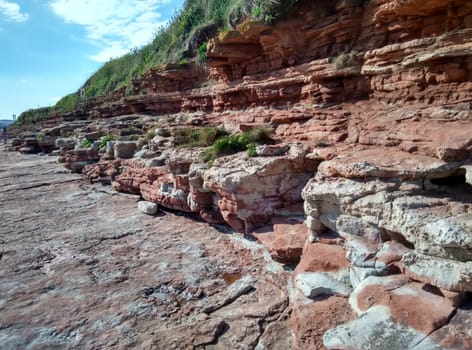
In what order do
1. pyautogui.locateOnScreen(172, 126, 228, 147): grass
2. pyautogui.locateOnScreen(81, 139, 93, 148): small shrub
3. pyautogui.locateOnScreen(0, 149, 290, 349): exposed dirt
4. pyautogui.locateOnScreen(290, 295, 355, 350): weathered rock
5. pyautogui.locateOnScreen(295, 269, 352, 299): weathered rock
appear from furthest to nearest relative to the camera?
pyautogui.locateOnScreen(81, 139, 93, 148): small shrub → pyautogui.locateOnScreen(172, 126, 228, 147): grass → pyautogui.locateOnScreen(0, 149, 290, 349): exposed dirt → pyautogui.locateOnScreen(295, 269, 352, 299): weathered rock → pyautogui.locateOnScreen(290, 295, 355, 350): weathered rock

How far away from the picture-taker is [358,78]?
782cm

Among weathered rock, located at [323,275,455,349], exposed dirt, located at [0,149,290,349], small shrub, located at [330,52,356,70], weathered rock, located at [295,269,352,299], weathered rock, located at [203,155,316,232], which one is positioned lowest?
exposed dirt, located at [0,149,290,349]

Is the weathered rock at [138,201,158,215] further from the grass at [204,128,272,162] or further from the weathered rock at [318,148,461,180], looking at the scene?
the weathered rock at [318,148,461,180]

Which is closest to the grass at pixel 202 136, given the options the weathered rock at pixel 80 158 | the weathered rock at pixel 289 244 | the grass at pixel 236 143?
the grass at pixel 236 143

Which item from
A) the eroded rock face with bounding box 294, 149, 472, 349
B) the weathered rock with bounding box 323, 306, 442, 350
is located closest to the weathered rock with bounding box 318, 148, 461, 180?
the eroded rock face with bounding box 294, 149, 472, 349

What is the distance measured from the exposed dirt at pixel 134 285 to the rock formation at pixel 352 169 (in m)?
0.47

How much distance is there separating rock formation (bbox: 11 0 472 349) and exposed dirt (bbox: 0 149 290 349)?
1.53 ft

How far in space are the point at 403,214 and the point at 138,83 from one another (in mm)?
19471

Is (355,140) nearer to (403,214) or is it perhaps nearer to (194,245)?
(403,214)

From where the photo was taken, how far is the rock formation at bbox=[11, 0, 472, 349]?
3385 mm

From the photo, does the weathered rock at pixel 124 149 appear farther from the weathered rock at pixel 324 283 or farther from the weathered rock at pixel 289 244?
the weathered rock at pixel 324 283

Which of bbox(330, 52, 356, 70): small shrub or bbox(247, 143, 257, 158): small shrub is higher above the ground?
bbox(330, 52, 356, 70): small shrub

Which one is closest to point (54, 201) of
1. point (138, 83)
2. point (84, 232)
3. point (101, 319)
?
point (84, 232)

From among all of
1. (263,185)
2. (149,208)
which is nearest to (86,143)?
(149,208)
